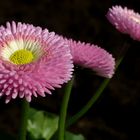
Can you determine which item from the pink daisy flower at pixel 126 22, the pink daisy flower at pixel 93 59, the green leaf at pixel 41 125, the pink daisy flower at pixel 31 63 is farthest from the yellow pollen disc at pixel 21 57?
the green leaf at pixel 41 125

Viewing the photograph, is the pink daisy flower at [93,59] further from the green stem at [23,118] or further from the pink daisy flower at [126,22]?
the green stem at [23,118]

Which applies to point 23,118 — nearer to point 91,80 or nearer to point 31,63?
point 31,63

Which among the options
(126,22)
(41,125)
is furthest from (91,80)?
(126,22)

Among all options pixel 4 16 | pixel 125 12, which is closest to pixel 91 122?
pixel 4 16

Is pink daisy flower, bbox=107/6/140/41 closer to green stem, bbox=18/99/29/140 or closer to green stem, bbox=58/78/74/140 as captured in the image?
green stem, bbox=58/78/74/140

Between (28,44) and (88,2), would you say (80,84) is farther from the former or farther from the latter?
(28,44)

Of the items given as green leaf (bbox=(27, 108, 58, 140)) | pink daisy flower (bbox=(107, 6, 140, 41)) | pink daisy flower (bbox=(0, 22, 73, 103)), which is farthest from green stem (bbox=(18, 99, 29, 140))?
green leaf (bbox=(27, 108, 58, 140))
